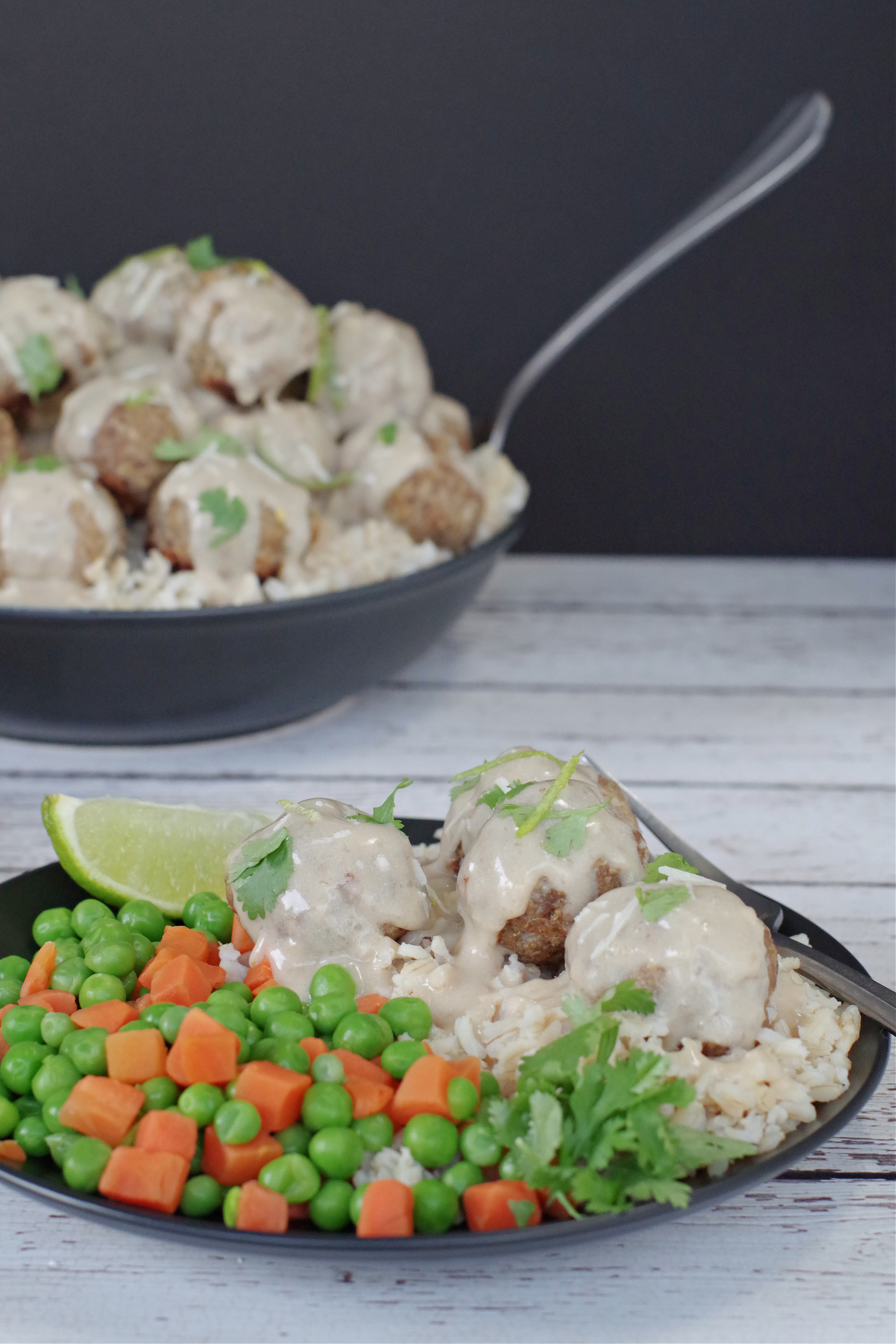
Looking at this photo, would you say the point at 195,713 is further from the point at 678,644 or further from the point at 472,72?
the point at 472,72

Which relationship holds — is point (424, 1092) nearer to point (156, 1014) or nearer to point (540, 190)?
point (156, 1014)

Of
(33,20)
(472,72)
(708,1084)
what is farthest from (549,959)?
(33,20)

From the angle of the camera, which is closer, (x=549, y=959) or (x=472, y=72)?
(x=549, y=959)

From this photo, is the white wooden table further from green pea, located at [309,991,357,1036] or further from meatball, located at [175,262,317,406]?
meatball, located at [175,262,317,406]

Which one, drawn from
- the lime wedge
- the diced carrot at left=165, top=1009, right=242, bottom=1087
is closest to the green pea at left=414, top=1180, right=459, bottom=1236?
the diced carrot at left=165, top=1009, right=242, bottom=1087

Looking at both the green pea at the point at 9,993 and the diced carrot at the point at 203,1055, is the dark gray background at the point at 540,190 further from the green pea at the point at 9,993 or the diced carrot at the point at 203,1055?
the diced carrot at the point at 203,1055

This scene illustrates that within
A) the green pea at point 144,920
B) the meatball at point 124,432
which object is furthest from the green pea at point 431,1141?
the meatball at point 124,432

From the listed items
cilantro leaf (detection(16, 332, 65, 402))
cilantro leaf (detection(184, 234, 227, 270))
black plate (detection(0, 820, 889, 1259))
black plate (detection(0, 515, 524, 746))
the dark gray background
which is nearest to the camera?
black plate (detection(0, 820, 889, 1259))

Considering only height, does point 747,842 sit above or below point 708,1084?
below
